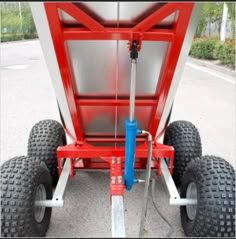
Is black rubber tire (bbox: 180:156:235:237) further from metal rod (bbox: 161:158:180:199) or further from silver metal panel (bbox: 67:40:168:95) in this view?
silver metal panel (bbox: 67:40:168:95)

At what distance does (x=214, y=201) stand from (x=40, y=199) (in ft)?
4.00

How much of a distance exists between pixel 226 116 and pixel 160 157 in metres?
3.62

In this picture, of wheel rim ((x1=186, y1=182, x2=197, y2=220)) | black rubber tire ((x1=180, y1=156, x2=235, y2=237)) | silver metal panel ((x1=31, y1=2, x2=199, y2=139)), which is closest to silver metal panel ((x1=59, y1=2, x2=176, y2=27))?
silver metal panel ((x1=31, y1=2, x2=199, y2=139))

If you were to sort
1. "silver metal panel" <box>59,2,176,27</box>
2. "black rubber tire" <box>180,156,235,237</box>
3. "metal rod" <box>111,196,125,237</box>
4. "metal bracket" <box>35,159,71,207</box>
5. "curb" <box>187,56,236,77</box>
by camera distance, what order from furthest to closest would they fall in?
"curb" <box>187,56,236,77</box> → "metal bracket" <box>35,159,71,207</box> → "black rubber tire" <box>180,156,235,237</box> → "metal rod" <box>111,196,125,237</box> → "silver metal panel" <box>59,2,176,27</box>

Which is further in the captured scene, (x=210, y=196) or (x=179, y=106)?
(x=179, y=106)

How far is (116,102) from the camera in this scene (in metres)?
2.39

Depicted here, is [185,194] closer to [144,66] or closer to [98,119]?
[98,119]

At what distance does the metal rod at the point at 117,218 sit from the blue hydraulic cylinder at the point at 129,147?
18 centimetres

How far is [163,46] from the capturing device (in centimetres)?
198

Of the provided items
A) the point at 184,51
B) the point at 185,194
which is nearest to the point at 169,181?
the point at 185,194

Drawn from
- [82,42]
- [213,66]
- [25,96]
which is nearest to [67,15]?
[82,42]

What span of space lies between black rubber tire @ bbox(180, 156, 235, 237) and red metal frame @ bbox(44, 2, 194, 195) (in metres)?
0.49

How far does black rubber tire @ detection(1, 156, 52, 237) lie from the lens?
6.83 feet

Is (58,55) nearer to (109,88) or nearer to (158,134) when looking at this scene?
(109,88)
